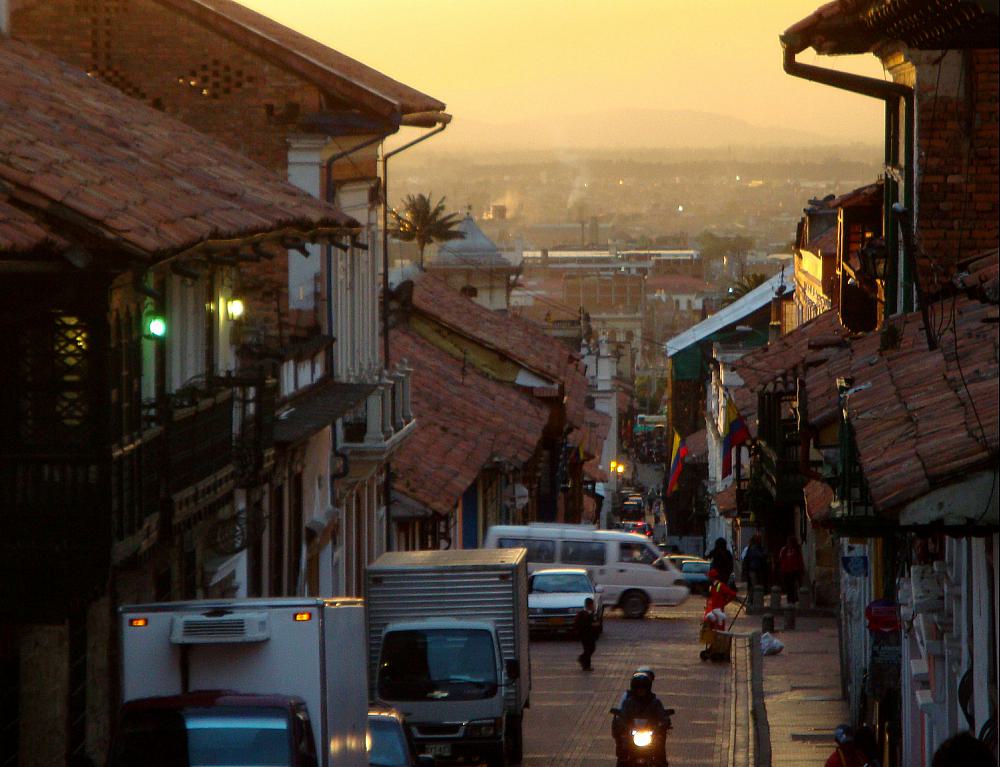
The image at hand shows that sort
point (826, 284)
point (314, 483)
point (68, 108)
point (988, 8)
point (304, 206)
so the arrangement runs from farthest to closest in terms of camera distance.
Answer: point (826, 284), point (314, 483), point (304, 206), point (68, 108), point (988, 8)

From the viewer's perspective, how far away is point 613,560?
41.4 meters

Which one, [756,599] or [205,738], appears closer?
[205,738]

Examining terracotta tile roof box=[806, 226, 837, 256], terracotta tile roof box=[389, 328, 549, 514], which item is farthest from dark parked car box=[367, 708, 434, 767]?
terracotta tile roof box=[806, 226, 837, 256]

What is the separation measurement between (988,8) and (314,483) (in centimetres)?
2045

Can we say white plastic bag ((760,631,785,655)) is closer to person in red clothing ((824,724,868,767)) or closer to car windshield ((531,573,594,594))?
car windshield ((531,573,594,594))

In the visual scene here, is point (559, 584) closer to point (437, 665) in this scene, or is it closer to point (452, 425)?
point (452, 425)

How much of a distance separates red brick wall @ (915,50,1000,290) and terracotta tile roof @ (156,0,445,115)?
10822 millimetres

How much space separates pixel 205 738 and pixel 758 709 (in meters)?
13.7

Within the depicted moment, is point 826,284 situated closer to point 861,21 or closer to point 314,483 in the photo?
point 314,483

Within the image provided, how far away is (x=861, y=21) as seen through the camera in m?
16.1

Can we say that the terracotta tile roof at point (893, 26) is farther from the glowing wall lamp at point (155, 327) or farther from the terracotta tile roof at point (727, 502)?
the terracotta tile roof at point (727, 502)

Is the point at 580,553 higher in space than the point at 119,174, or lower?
lower

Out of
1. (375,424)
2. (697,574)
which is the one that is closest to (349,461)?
(375,424)

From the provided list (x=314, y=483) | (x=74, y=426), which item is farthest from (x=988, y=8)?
(x=314, y=483)
